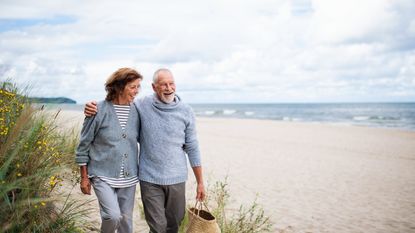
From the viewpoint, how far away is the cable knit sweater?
348cm

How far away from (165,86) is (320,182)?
21.9 ft

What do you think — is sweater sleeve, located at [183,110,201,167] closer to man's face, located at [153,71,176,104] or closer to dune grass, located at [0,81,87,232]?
man's face, located at [153,71,176,104]

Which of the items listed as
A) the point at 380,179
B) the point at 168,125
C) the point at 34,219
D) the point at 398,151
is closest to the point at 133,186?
the point at 168,125

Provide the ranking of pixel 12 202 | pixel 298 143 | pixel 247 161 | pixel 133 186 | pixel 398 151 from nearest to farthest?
1. pixel 12 202
2. pixel 133 186
3. pixel 247 161
4. pixel 398 151
5. pixel 298 143

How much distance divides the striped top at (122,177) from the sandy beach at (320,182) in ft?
5.92

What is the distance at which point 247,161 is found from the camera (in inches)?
455

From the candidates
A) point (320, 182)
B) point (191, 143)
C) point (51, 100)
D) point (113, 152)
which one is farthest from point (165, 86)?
point (320, 182)

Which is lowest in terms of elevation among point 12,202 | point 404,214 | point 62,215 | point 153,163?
point 404,214

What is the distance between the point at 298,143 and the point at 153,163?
46.7 feet

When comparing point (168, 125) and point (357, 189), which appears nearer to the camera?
point (168, 125)

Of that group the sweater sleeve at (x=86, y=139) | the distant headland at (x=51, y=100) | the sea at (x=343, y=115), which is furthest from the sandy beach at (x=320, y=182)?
the sea at (x=343, y=115)

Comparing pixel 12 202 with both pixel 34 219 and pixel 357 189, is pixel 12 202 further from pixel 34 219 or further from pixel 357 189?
pixel 357 189

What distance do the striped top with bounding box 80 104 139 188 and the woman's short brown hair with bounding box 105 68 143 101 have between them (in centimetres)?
12

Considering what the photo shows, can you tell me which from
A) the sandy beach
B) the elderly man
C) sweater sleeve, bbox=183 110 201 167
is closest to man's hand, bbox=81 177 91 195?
the elderly man
